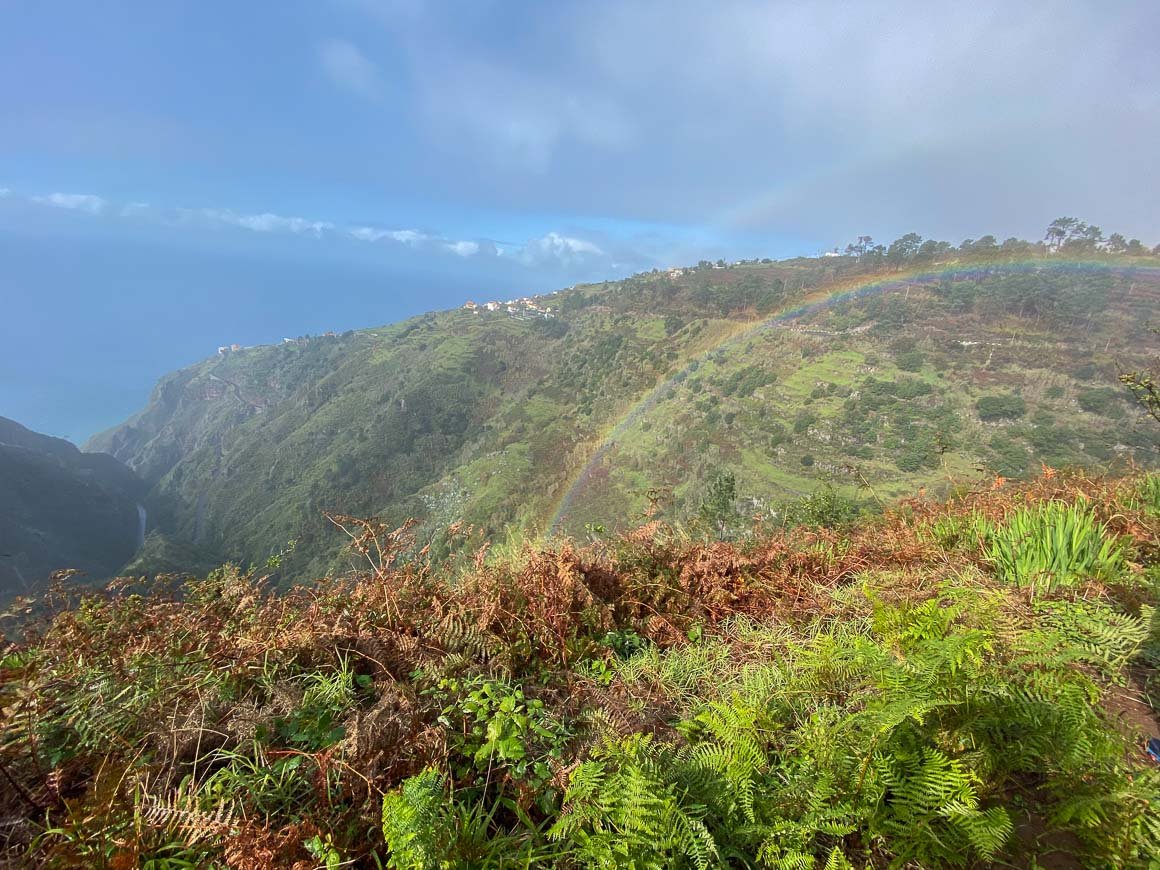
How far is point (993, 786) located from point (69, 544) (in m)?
105

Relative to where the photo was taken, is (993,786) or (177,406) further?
(177,406)

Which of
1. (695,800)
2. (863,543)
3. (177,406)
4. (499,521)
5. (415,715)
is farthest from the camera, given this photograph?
(177,406)

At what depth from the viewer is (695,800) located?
69.9 inches

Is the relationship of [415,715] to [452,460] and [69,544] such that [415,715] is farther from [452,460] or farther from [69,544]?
[69,544]

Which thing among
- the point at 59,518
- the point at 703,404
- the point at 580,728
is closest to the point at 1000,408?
the point at 703,404

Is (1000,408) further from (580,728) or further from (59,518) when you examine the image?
(59,518)

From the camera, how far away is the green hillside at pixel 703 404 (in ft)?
130

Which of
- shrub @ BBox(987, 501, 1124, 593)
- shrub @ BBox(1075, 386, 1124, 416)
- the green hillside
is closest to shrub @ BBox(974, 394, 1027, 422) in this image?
the green hillside

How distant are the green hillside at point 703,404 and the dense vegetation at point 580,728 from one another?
1622mm

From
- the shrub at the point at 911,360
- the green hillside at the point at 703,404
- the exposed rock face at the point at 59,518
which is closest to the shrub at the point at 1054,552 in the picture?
the green hillside at the point at 703,404

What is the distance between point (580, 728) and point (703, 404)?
196ft

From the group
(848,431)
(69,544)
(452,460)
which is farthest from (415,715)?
(69,544)

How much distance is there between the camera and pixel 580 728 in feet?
7.67

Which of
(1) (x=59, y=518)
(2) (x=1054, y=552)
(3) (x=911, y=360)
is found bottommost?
(1) (x=59, y=518)
